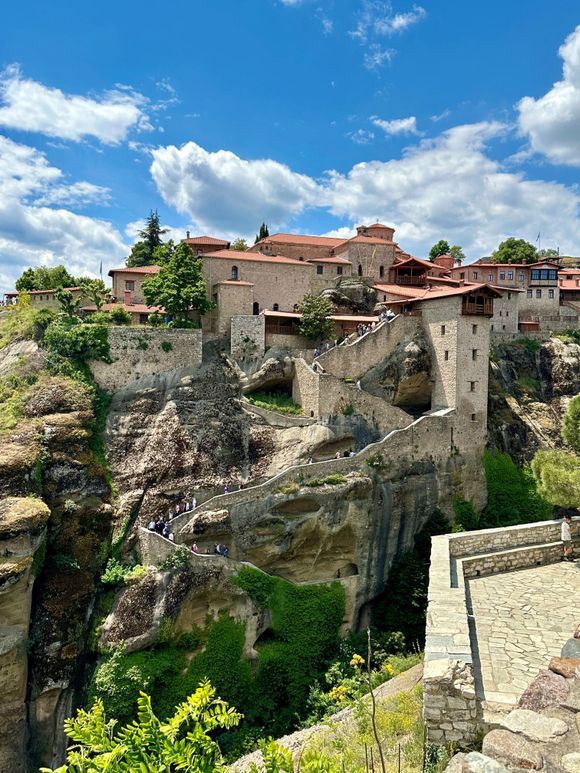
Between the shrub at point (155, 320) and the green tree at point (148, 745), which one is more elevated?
the shrub at point (155, 320)

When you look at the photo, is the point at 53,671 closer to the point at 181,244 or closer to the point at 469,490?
the point at 469,490

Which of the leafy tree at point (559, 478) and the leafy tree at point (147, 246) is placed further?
the leafy tree at point (147, 246)

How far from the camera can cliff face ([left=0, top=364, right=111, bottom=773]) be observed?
22594 millimetres

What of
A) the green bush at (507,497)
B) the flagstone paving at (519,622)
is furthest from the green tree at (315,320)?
the flagstone paving at (519,622)

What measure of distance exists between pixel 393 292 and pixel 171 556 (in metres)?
23.8

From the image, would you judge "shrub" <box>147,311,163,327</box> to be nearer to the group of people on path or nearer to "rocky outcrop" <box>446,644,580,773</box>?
the group of people on path

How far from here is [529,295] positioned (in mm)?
47406

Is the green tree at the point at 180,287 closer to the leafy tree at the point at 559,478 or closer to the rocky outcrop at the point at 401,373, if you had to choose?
the rocky outcrop at the point at 401,373

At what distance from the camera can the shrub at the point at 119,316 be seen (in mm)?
35000

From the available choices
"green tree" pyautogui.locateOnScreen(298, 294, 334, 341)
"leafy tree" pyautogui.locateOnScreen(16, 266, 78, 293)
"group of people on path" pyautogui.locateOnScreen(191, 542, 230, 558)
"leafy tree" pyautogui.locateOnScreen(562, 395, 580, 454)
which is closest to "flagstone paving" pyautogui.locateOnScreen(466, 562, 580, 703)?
"leafy tree" pyautogui.locateOnScreen(562, 395, 580, 454)

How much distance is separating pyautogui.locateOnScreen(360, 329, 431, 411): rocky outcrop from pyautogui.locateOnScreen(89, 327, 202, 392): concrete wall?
10.4 m

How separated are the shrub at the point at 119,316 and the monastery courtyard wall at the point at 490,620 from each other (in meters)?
27.6

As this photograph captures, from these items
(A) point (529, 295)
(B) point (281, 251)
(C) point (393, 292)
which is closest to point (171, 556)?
(C) point (393, 292)

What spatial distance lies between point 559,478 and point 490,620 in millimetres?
8843
